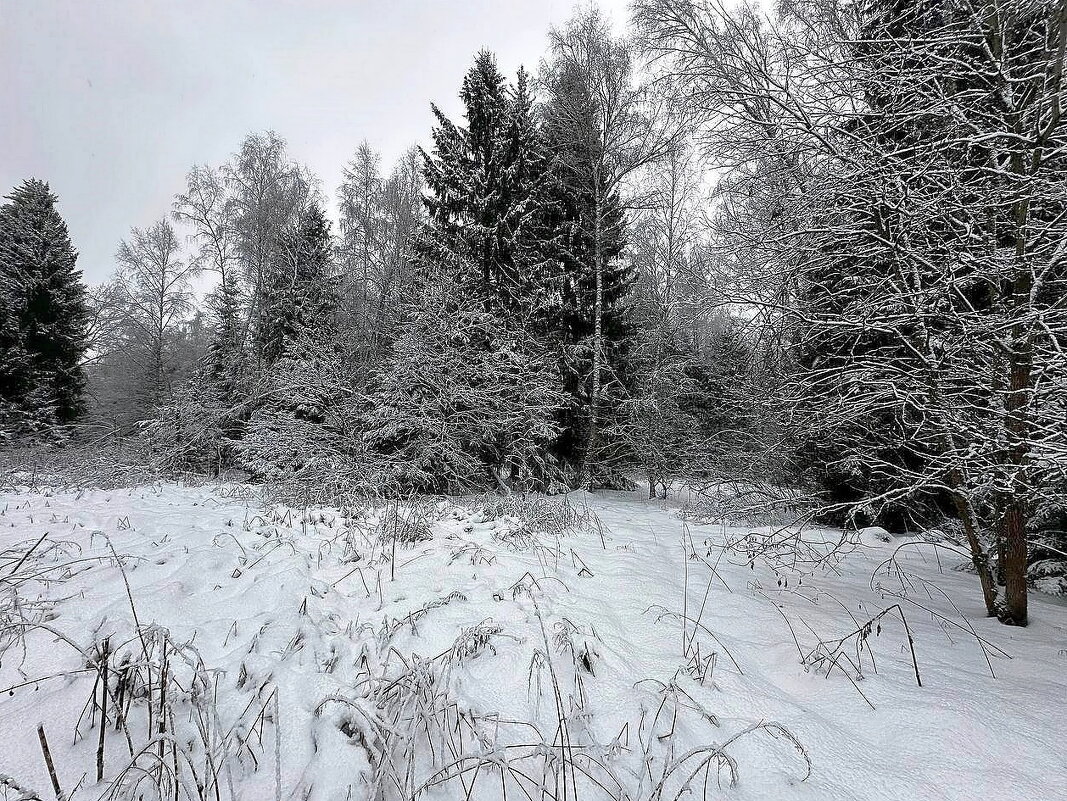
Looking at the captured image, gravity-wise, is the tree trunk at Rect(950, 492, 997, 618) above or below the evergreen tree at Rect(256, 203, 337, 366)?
below

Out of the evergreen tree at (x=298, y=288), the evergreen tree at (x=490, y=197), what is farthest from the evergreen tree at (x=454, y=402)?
the evergreen tree at (x=298, y=288)

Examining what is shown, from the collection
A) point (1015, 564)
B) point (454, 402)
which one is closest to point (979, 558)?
point (1015, 564)

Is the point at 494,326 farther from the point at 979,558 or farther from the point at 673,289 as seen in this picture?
the point at 979,558

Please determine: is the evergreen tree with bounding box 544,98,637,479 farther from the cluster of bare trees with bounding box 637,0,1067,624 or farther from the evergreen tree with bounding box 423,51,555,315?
the cluster of bare trees with bounding box 637,0,1067,624

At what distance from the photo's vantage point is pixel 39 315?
16766mm

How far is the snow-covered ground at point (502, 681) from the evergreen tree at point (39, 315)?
60.8 ft

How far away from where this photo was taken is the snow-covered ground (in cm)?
150

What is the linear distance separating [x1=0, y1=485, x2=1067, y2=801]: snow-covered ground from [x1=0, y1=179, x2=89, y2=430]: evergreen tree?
730 inches

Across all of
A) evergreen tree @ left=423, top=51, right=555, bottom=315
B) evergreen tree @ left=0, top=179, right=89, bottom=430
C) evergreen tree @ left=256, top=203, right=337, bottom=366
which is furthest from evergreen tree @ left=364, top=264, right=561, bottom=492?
evergreen tree @ left=0, top=179, right=89, bottom=430

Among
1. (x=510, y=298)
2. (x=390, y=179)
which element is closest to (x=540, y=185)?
(x=510, y=298)

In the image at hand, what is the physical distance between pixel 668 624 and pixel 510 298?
9.27m

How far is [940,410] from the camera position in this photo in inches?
104

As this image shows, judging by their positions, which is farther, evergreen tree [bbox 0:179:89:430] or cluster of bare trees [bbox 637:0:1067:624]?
evergreen tree [bbox 0:179:89:430]

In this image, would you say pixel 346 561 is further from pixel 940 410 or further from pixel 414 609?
pixel 940 410
